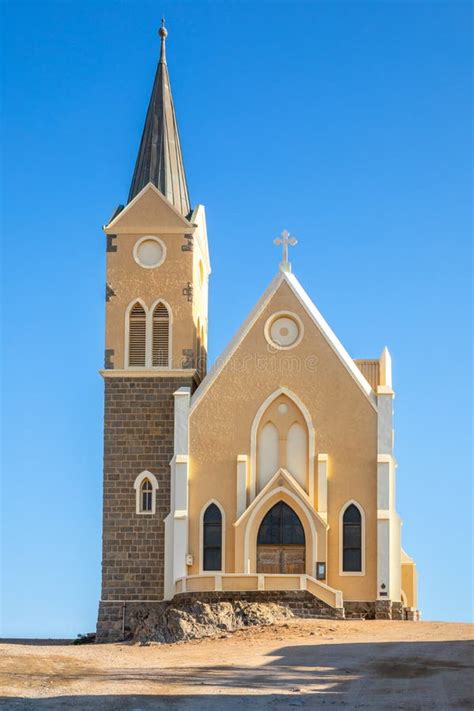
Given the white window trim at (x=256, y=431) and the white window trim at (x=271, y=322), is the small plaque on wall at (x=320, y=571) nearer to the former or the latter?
the white window trim at (x=256, y=431)

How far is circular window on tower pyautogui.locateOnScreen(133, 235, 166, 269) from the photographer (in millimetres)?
49500

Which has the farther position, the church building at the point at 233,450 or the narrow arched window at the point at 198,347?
the narrow arched window at the point at 198,347

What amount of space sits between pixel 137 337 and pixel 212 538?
746cm

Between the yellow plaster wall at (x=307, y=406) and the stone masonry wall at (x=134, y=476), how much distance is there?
4.92 feet

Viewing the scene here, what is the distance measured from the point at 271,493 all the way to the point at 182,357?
5994 mm

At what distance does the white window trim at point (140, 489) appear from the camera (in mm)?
47625

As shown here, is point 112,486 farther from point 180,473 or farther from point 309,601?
point 309,601

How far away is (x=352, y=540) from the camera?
45.7 metres

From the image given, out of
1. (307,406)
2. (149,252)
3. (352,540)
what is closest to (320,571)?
(352,540)

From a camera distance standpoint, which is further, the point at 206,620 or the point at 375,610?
the point at 375,610

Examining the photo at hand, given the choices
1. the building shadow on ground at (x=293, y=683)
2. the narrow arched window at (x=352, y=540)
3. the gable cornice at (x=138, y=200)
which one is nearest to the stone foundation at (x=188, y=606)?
the narrow arched window at (x=352, y=540)

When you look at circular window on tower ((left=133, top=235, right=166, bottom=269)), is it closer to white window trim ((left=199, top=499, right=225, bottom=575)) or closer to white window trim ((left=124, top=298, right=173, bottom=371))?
white window trim ((left=124, top=298, right=173, bottom=371))

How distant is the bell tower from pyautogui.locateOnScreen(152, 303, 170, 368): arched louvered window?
34mm

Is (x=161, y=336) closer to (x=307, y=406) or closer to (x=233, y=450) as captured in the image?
(x=233, y=450)
